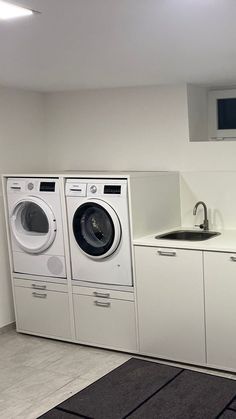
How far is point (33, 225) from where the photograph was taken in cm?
449

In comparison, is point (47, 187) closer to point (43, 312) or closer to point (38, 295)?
point (38, 295)

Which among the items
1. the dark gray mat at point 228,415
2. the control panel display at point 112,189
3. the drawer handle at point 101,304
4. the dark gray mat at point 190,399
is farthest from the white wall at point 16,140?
the dark gray mat at point 228,415

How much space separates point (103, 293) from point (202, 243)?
3.05 ft

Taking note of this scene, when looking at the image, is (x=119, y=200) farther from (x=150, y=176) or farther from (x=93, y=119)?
(x=93, y=119)

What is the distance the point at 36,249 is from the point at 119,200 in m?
0.92

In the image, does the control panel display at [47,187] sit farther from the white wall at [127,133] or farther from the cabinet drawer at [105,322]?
the cabinet drawer at [105,322]

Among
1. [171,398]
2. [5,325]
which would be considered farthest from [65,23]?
[5,325]

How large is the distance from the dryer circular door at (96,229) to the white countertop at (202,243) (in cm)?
20

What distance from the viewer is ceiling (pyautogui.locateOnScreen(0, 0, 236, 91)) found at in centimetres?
210

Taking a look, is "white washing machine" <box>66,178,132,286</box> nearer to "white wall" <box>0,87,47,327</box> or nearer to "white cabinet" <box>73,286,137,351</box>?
"white cabinet" <box>73,286,137,351</box>

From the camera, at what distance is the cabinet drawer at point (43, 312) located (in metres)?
4.29

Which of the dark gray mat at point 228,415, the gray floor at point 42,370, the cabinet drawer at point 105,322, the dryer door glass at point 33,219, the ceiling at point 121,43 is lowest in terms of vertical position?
the gray floor at point 42,370

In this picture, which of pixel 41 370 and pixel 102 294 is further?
pixel 102 294

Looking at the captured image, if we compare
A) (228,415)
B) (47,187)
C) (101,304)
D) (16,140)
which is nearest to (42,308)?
(101,304)
